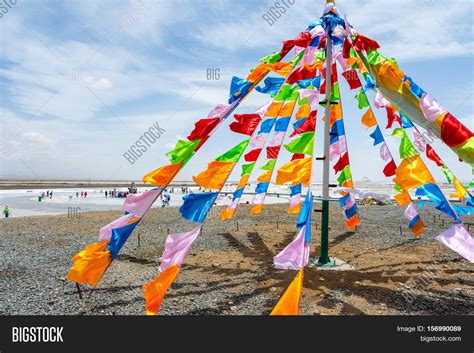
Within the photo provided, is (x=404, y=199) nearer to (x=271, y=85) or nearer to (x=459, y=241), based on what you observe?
(x=459, y=241)

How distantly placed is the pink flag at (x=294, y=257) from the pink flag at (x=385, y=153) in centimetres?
685

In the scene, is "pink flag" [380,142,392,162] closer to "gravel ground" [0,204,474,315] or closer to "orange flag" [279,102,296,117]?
"orange flag" [279,102,296,117]

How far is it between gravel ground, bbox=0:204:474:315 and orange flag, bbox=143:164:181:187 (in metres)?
3.17

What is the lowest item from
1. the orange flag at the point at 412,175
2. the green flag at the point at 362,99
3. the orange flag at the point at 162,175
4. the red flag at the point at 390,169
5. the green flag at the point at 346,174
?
the orange flag at the point at 412,175

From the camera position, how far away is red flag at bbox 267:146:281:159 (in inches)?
455

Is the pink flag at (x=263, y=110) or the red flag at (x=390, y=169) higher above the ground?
the pink flag at (x=263, y=110)

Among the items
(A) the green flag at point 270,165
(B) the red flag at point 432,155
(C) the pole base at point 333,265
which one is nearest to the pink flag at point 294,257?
(C) the pole base at point 333,265

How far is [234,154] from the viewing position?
26.2 feet

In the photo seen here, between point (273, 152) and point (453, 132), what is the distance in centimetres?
596

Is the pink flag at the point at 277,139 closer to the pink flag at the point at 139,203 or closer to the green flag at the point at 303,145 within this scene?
the green flag at the point at 303,145

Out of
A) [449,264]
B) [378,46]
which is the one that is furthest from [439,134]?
[449,264]

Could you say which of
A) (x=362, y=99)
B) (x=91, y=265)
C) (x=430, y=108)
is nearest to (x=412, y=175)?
(x=430, y=108)

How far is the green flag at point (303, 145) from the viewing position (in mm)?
8664

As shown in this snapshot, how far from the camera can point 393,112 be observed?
10.8 meters
